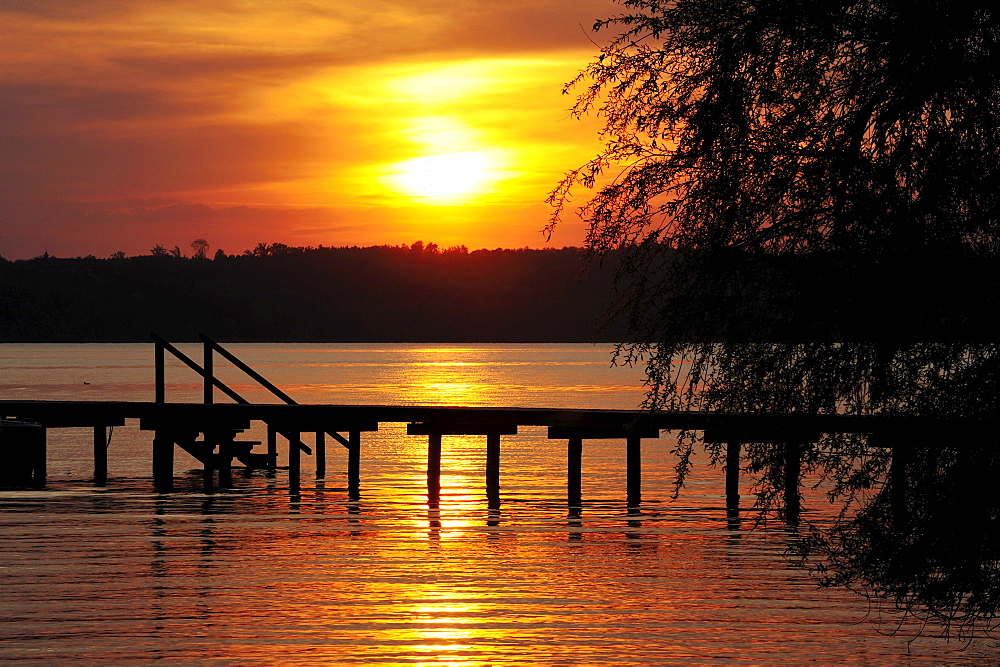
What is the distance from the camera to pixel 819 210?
10250mm

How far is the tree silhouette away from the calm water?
3.00 meters

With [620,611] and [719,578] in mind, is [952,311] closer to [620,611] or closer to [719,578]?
[620,611]

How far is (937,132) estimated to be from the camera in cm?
1021

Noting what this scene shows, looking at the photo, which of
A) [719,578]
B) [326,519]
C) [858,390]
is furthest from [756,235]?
[326,519]

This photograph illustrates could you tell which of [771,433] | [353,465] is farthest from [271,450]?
[771,433]

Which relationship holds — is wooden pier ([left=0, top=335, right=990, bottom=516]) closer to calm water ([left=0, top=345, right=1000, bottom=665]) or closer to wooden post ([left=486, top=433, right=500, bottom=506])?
wooden post ([left=486, top=433, right=500, bottom=506])

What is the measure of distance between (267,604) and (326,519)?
28.6ft

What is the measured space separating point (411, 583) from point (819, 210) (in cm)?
772

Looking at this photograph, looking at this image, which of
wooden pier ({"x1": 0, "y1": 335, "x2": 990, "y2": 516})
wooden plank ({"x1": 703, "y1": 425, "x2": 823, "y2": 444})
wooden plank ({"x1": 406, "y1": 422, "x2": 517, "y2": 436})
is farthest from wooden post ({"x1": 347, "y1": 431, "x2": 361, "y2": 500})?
wooden plank ({"x1": 703, "y1": 425, "x2": 823, "y2": 444})

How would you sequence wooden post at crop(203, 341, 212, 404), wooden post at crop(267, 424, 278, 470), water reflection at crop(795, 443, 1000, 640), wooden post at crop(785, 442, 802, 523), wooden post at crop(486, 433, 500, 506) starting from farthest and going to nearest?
wooden post at crop(267, 424, 278, 470)
wooden post at crop(203, 341, 212, 404)
wooden post at crop(486, 433, 500, 506)
wooden post at crop(785, 442, 802, 523)
water reflection at crop(795, 443, 1000, 640)

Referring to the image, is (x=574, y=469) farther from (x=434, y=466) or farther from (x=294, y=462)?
(x=294, y=462)

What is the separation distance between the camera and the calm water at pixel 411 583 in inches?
476

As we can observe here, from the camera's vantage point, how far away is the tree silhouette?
33.0 ft

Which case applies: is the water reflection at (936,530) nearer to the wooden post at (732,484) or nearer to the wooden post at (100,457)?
the wooden post at (732,484)
